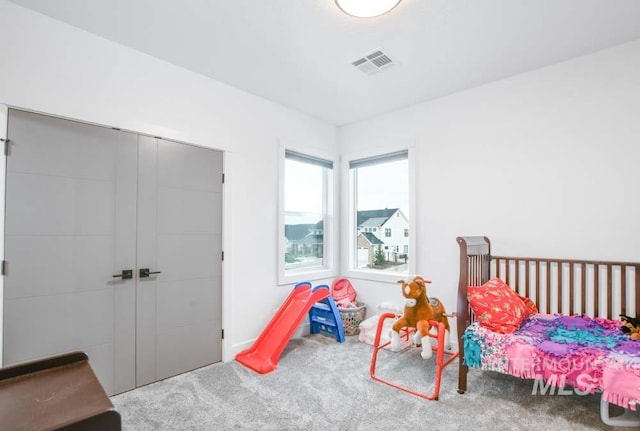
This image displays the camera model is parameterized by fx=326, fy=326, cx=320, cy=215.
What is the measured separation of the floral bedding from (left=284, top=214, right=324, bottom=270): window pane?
83.3 inches

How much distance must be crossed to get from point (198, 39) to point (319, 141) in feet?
6.45

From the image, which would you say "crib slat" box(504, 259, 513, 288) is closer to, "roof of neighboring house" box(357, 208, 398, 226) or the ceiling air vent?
"roof of neighboring house" box(357, 208, 398, 226)

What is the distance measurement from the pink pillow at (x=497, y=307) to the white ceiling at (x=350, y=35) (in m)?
1.89

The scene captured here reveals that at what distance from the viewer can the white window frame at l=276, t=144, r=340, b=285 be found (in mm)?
3629

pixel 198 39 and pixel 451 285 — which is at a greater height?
pixel 198 39

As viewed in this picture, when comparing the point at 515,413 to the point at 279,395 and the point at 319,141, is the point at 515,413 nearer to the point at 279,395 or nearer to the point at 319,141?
the point at 279,395

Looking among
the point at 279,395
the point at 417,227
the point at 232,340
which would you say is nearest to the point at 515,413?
the point at 279,395

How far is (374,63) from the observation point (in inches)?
109

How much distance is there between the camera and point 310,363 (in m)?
2.97

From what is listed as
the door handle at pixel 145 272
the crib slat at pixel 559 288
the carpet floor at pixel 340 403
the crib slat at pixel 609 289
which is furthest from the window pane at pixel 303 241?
the crib slat at pixel 609 289

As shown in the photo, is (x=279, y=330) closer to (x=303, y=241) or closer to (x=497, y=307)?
(x=303, y=241)

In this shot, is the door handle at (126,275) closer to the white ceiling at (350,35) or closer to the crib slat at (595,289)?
the white ceiling at (350,35)

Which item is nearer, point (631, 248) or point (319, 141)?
point (631, 248)

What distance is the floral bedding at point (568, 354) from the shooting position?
1.79m
